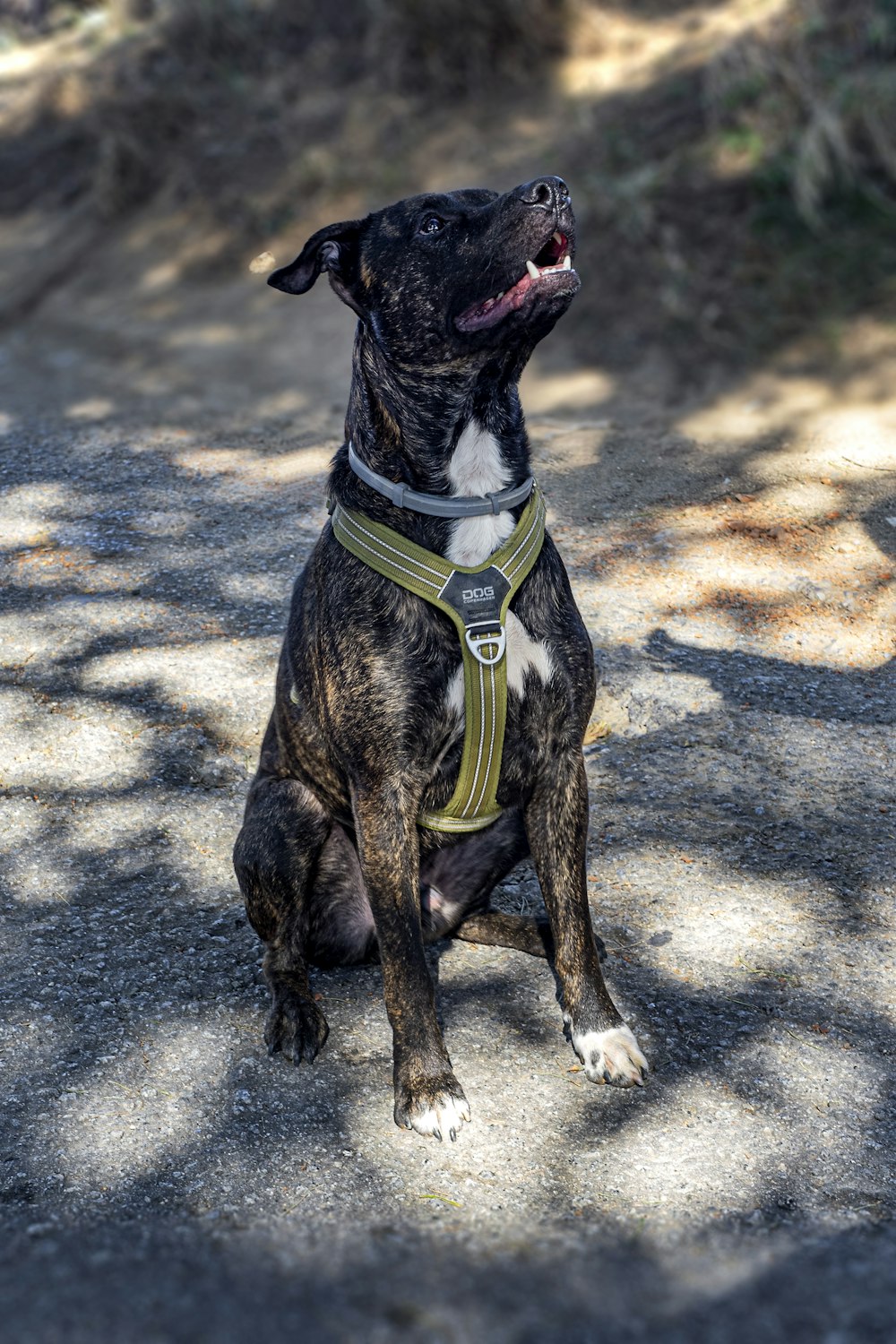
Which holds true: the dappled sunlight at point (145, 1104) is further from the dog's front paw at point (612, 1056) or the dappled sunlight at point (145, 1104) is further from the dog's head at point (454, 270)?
the dog's head at point (454, 270)

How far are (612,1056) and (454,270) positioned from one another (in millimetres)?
2004

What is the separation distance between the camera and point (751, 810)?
4.39 meters

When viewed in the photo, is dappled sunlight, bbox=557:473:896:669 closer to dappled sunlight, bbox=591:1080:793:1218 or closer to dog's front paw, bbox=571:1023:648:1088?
dog's front paw, bbox=571:1023:648:1088

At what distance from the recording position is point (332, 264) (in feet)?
11.1

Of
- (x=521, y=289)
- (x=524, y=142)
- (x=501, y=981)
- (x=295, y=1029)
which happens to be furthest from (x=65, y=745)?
(x=524, y=142)

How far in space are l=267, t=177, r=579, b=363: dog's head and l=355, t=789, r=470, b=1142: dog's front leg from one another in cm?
116

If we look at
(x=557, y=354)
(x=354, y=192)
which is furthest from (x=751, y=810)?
(x=354, y=192)

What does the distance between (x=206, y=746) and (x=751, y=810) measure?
2.04 m

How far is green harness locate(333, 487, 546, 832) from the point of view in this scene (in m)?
3.12

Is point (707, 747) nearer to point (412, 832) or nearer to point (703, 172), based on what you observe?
point (412, 832)

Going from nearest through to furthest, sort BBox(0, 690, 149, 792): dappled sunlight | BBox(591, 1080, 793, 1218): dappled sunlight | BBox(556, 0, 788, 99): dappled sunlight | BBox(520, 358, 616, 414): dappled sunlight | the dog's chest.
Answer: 1. BBox(591, 1080, 793, 1218): dappled sunlight
2. the dog's chest
3. BBox(0, 690, 149, 792): dappled sunlight
4. BBox(520, 358, 616, 414): dappled sunlight
5. BBox(556, 0, 788, 99): dappled sunlight

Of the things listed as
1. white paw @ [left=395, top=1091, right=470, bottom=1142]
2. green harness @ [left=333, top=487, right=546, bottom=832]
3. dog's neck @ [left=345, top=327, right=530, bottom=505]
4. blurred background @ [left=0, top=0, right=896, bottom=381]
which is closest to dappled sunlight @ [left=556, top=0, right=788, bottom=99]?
blurred background @ [left=0, top=0, right=896, bottom=381]

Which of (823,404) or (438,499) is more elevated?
(438,499)

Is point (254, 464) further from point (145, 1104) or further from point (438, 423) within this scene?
point (145, 1104)
